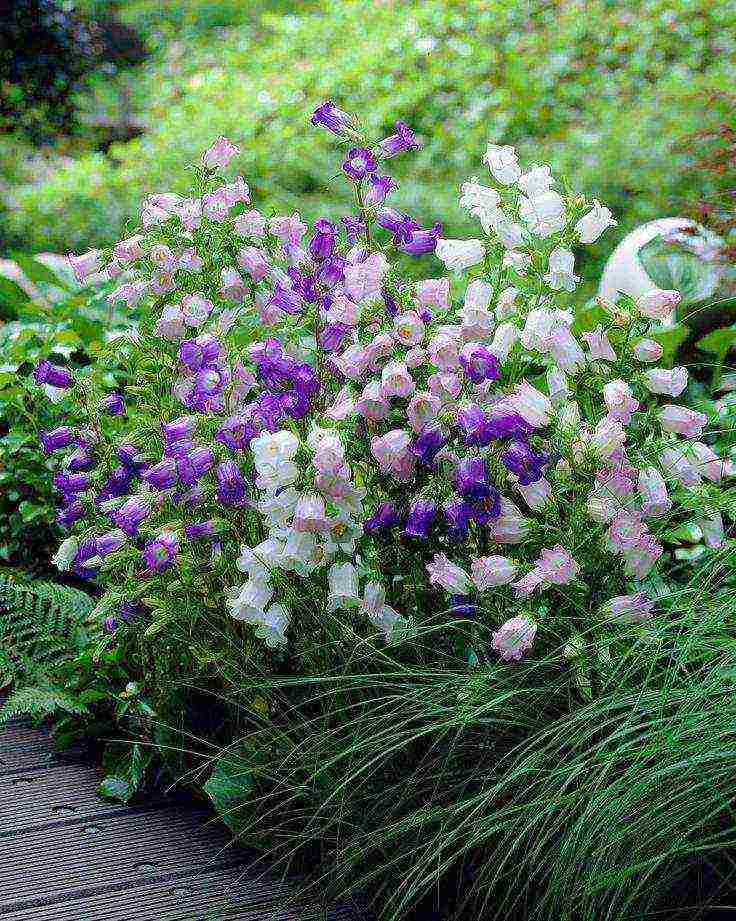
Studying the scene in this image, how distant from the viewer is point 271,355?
2168 millimetres

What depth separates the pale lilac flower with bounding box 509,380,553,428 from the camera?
197 cm

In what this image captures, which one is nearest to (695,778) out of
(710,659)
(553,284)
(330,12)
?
(710,659)

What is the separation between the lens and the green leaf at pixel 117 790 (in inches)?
98.1

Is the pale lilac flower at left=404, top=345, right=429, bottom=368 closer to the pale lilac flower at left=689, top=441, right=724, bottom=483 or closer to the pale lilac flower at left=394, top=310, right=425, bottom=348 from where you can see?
the pale lilac flower at left=394, top=310, right=425, bottom=348

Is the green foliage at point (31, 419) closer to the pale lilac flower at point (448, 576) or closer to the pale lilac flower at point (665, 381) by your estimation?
the pale lilac flower at point (448, 576)

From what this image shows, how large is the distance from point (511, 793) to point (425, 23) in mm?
8389

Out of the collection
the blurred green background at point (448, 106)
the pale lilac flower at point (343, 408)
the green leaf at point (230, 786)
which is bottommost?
the blurred green background at point (448, 106)

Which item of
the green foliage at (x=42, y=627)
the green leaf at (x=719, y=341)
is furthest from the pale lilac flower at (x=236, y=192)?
the green leaf at (x=719, y=341)

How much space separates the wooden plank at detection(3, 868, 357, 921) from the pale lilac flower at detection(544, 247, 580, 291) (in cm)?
117

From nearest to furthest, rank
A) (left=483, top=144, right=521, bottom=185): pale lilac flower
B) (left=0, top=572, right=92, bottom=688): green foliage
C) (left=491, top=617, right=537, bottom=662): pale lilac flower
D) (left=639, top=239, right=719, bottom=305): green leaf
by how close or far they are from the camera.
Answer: (left=491, top=617, right=537, bottom=662): pale lilac flower < (left=483, top=144, right=521, bottom=185): pale lilac flower < (left=0, top=572, right=92, bottom=688): green foliage < (left=639, top=239, right=719, bottom=305): green leaf

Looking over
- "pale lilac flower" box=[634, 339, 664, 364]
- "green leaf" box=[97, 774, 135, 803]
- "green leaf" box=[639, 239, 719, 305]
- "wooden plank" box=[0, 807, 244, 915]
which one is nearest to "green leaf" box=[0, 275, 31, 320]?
"green leaf" box=[639, 239, 719, 305]

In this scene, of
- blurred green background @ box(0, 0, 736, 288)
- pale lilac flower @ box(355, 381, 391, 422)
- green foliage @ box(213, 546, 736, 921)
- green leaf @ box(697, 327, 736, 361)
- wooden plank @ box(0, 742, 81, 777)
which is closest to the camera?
green foliage @ box(213, 546, 736, 921)

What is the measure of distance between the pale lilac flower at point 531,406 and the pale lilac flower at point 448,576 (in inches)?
11.4

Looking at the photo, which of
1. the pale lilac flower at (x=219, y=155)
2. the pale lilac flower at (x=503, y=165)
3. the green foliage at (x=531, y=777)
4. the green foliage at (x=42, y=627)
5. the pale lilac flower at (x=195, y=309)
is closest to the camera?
the green foliage at (x=531, y=777)
